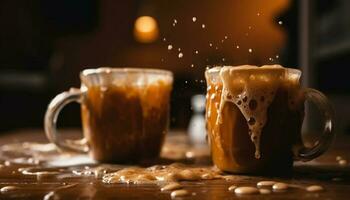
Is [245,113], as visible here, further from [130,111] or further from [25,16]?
[25,16]

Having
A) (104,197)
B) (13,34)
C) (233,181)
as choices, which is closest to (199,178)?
(233,181)

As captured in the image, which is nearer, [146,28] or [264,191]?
[264,191]

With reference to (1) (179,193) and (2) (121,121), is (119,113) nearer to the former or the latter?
(2) (121,121)

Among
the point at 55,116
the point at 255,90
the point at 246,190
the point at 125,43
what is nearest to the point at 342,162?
the point at 255,90

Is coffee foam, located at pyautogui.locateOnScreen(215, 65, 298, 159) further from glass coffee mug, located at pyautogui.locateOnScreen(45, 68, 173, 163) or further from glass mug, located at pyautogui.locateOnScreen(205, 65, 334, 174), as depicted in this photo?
glass coffee mug, located at pyautogui.locateOnScreen(45, 68, 173, 163)

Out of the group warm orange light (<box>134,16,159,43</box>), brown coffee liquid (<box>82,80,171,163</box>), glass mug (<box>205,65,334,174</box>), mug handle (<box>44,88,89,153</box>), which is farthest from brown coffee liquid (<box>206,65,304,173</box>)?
warm orange light (<box>134,16,159,43</box>)

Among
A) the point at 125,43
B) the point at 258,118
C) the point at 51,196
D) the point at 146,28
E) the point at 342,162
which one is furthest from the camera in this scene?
the point at 125,43
